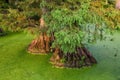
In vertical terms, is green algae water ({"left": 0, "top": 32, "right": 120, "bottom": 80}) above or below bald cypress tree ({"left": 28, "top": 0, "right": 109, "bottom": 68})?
below

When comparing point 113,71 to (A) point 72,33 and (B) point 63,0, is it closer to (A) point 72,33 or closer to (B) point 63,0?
(A) point 72,33

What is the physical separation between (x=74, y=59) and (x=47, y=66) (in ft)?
3.14

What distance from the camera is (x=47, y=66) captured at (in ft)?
34.7

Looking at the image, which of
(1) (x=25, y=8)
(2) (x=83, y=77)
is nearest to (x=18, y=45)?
(1) (x=25, y=8)

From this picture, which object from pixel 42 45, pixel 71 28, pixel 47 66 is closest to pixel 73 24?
pixel 71 28

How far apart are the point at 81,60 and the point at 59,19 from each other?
215 cm

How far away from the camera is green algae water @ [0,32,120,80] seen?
963 cm

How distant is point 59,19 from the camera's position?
29.7 ft

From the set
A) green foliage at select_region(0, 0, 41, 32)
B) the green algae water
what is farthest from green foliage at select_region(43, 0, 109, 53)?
green foliage at select_region(0, 0, 41, 32)

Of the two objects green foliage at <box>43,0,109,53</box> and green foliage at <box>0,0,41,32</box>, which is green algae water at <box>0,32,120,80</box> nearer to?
green foliage at <box>43,0,109,53</box>

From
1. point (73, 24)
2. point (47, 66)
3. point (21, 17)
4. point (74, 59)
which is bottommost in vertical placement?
point (47, 66)

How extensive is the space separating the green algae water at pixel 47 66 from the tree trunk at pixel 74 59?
0.76 feet

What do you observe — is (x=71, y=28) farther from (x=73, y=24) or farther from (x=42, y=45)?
(x=42, y=45)

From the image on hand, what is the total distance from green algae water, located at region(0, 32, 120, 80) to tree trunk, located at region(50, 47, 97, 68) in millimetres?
233
